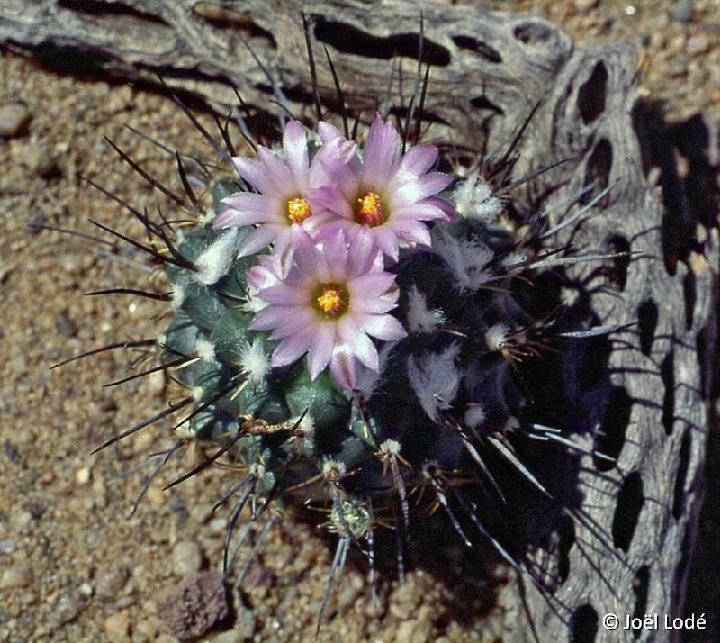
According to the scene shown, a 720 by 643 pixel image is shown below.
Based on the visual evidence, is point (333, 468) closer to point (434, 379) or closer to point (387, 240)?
point (434, 379)

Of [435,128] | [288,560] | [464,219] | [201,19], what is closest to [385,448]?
[464,219]

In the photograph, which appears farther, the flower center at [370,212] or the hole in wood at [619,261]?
the hole in wood at [619,261]

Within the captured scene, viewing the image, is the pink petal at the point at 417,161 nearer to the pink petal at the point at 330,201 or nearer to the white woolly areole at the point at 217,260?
the pink petal at the point at 330,201

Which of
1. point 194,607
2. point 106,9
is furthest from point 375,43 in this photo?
point 194,607

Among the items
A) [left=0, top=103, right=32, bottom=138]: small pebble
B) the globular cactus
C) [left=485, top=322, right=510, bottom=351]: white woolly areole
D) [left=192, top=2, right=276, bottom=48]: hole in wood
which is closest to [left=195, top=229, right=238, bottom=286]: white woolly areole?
the globular cactus

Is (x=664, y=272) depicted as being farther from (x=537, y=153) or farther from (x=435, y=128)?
(x=435, y=128)

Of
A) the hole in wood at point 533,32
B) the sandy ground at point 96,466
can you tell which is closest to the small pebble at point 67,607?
the sandy ground at point 96,466
